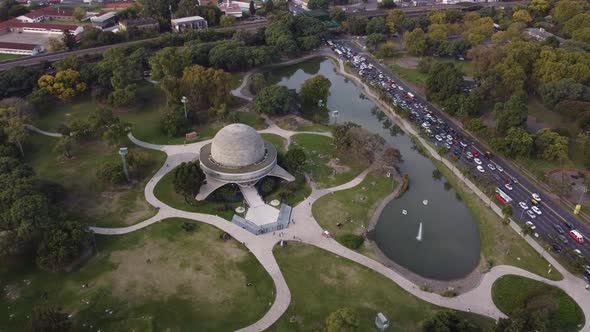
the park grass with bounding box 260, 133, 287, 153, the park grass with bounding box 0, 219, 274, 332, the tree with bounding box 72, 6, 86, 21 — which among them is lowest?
the park grass with bounding box 0, 219, 274, 332

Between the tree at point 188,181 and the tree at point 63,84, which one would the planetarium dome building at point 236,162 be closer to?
the tree at point 188,181

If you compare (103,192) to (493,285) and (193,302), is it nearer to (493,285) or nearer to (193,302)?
(193,302)

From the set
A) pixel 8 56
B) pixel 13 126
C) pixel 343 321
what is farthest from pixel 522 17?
pixel 8 56

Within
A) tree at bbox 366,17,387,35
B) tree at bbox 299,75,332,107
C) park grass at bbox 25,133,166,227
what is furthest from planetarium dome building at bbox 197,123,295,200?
tree at bbox 366,17,387,35

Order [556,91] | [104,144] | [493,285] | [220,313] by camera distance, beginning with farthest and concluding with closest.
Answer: [556,91] < [104,144] < [493,285] < [220,313]

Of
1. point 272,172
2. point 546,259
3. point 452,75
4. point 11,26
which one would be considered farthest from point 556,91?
Result: point 11,26

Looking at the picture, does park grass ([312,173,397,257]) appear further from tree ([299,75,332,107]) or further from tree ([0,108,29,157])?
tree ([0,108,29,157])
